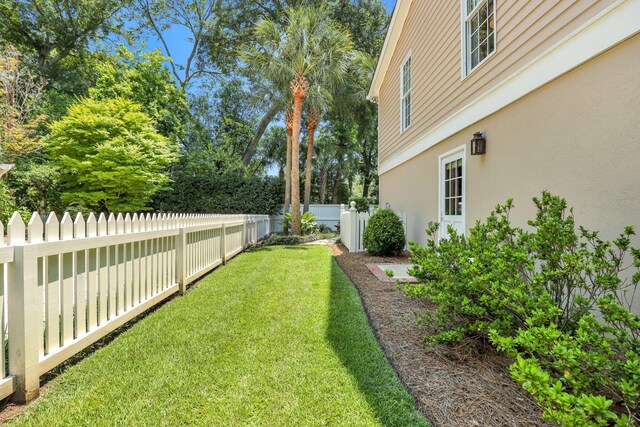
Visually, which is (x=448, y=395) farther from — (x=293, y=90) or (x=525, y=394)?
(x=293, y=90)

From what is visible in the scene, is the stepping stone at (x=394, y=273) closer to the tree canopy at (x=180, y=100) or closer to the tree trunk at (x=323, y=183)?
the tree canopy at (x=180, y=100)

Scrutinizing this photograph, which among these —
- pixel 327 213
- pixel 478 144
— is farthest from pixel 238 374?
pixel 327 213

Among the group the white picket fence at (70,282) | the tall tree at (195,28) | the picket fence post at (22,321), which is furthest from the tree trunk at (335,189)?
the picket fence post at (22,321)

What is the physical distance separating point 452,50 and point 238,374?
559 cm

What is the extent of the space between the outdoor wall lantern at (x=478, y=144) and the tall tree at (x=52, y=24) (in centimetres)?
2068

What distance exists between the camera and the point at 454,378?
7.45ft

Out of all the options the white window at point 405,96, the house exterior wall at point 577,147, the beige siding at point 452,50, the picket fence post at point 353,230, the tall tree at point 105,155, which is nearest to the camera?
the house exterior wall at point 577,147

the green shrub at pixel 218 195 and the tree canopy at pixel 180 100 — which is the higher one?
the tree canopy at pixel 180 100

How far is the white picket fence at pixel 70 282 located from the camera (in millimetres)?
1965

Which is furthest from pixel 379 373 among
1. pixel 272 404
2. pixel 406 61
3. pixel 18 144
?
pixel 18 144

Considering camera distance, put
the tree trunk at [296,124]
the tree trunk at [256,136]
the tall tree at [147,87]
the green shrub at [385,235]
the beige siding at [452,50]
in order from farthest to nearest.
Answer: the tree trunk at [256,136]
the tall tree at [147,87]
the tree trunk at [296,124]
the green shrub at [385,235]
the beige siding at [452,50]

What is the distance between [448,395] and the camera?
6.81 feet

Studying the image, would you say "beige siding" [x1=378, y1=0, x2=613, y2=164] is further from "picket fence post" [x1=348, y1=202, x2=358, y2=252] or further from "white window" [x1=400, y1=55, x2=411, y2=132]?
"picket fence post" [x1=348, y1=202, x2=358, y2=252]

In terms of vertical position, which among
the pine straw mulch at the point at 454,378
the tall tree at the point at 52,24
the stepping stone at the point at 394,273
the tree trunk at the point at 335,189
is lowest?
the pine straw mulch at the point at 454,378
